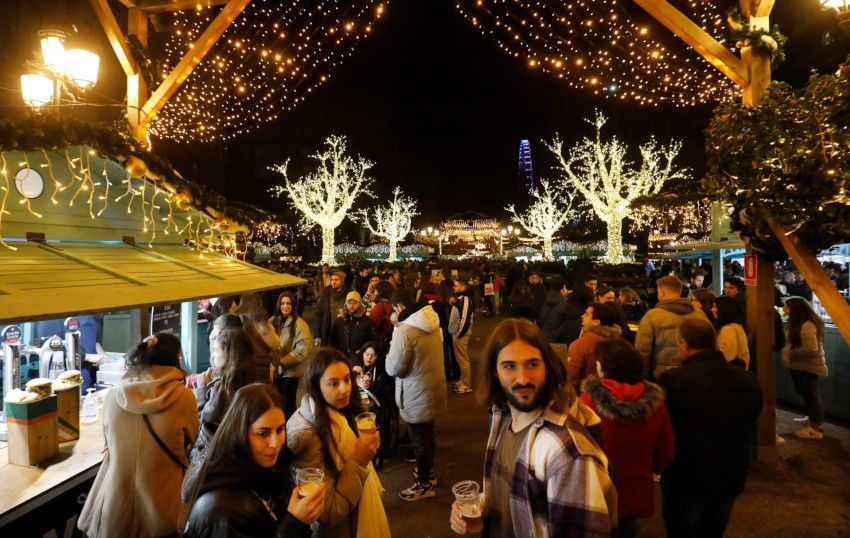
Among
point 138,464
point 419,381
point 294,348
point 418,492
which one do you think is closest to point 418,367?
point 419,381

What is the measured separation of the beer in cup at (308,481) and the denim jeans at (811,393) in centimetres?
632

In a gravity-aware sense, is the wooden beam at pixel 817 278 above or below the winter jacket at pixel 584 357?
above

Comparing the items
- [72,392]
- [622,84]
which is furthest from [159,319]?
[622,84]

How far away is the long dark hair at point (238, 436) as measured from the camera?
182cm

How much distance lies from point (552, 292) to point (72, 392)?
19.5ft

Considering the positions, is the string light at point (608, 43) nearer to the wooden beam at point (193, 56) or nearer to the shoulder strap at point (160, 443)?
the wooden beam at point (193, 56)

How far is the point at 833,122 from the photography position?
360cm

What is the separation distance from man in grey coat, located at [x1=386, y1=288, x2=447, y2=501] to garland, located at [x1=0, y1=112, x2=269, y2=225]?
2680 millimetres

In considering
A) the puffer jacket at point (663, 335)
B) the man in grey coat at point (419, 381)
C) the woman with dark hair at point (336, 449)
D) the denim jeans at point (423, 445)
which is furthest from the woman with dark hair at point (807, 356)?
the woman with dark hair at point (336, 449)

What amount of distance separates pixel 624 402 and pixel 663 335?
2319 millimetres

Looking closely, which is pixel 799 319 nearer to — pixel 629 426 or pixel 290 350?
pixel 629 426

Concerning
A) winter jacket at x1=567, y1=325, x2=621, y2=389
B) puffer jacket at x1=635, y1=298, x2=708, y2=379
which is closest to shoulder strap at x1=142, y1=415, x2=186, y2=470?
winter jacket at x1=567, y1=325, x2=621, y2=389

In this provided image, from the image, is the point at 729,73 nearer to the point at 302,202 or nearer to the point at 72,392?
the point at 72,392

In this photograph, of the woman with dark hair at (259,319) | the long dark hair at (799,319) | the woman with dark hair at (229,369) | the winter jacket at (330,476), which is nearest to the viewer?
the winter jacket at (330,476)
